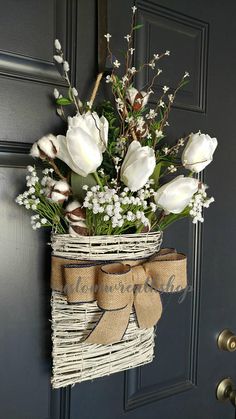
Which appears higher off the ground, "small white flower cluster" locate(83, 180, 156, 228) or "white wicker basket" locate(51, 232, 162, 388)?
"small white flower cluster" locate(83, 180, 156, 228)

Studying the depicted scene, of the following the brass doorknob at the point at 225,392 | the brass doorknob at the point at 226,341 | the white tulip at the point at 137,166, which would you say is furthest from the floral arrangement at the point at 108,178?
the brass doorknob at the point at 225,392

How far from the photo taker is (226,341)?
0.86 metres

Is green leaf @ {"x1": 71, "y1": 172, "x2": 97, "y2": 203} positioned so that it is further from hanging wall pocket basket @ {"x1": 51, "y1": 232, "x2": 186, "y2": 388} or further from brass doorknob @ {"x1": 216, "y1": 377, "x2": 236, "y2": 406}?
brass doorknob @ {"x1": 216, "y1": 377, "x2": 236, "y2": 406}

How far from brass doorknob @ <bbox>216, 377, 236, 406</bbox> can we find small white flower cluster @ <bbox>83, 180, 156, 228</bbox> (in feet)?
1.90

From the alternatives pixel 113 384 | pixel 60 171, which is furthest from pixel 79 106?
pixel 113 384

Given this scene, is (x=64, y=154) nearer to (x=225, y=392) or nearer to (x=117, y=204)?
(x=117, y=204)

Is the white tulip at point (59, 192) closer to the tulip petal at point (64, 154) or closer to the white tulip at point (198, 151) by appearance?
the tulip petal at point (64, 154)

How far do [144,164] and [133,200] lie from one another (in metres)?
0.05

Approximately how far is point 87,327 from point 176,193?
0.23 m

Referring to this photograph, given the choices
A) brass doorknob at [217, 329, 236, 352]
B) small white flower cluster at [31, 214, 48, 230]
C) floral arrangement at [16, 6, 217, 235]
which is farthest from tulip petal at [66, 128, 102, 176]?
brass doorknob at [217, 329, 236, 352]

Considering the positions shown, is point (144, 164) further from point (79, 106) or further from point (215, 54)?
point (215, 54)

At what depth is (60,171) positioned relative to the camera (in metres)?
0.55

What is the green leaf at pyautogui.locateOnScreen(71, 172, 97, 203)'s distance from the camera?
1.68 feet

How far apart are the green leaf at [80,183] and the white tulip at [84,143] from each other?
2cm
